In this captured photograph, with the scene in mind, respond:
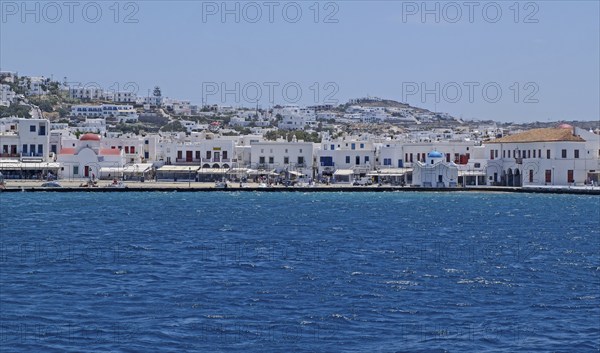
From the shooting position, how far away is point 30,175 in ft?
288

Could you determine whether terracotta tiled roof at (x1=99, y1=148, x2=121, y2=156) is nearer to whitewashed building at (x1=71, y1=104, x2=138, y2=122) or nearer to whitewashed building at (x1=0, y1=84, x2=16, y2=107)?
whitewashed building at (x1=0, y1=84, x2=16, y2=107)

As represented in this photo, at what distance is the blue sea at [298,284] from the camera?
21.6 metres

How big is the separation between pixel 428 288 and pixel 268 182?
60.4m

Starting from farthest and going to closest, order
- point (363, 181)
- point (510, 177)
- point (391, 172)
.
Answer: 1. point (391, 172)
2. point (363, 181)
3. point (510, 177)

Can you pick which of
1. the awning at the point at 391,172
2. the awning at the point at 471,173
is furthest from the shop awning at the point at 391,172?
the awning at the point at 471,173

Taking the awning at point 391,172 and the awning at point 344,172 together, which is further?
the awning at point 344,172

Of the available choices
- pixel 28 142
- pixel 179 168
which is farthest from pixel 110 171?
pixel 28 142

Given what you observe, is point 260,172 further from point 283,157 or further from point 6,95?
point 6,95

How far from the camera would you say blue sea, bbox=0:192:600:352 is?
71.0 feet

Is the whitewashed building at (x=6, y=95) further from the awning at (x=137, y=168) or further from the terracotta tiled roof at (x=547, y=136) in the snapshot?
the terracotta tiled roof at (x=547, y=136)

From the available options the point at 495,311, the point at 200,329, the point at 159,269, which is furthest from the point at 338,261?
the point at 200,329

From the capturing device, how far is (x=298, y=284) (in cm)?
2836

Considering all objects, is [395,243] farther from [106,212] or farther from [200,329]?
[106,212]

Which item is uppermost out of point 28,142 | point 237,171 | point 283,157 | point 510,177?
point 28,142
